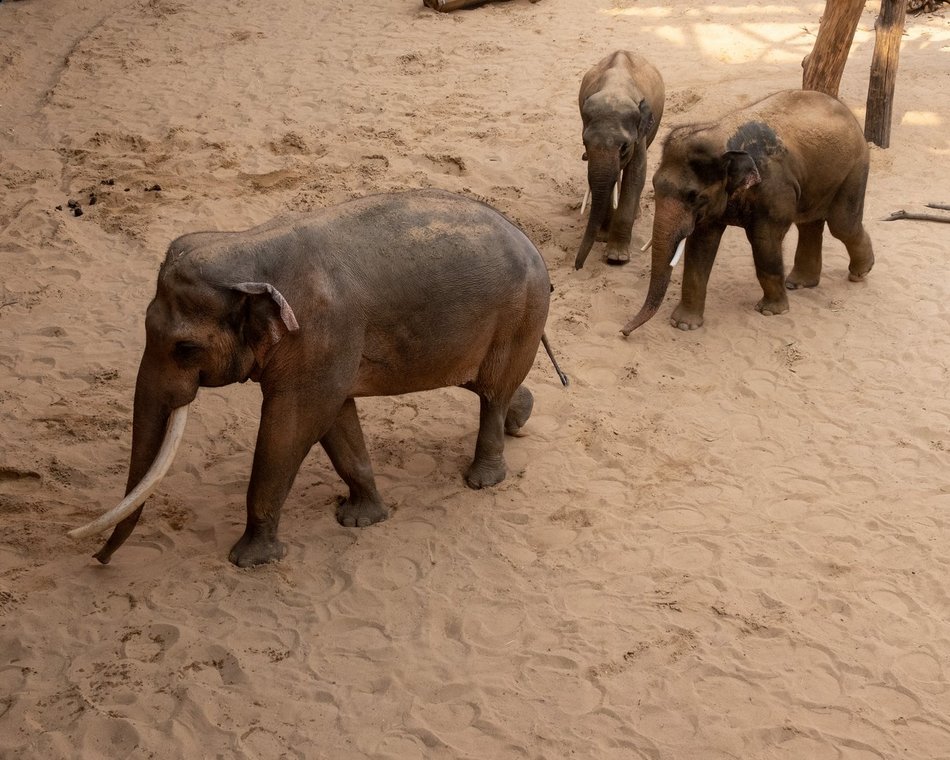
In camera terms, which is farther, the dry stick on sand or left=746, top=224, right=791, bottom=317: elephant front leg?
the dry stick on sand

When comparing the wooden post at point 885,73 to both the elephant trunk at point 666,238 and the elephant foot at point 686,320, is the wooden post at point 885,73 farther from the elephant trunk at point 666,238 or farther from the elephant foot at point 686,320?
the elephant trunk at point 666,238

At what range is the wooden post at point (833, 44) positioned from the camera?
32.9 ft

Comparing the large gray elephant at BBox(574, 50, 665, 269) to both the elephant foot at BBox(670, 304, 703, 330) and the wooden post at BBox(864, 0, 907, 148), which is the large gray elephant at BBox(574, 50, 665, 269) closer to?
the elephant foot at BBox(670, 304, 703, 330)

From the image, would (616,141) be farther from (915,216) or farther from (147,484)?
(147,484)

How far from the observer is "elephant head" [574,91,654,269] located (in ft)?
25.3

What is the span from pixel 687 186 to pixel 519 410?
6.59ft

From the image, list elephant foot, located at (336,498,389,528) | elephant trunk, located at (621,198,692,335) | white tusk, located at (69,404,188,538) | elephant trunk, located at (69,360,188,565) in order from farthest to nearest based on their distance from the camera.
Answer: elephant trunk, located at (621,198,692,335) < elephant foot, located at (336,498,389,528) < elephant trunk, located at (69,360,188,565) < white tusk, located at (69,404,188,538)

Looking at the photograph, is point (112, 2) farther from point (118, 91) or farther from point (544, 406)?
point (544, 406)

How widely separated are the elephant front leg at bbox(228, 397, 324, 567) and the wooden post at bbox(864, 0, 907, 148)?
7.91 meters

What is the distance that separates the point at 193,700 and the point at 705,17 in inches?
462

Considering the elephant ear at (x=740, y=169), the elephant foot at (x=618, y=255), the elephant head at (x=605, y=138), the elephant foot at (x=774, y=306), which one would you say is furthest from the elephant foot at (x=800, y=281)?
the elephant head at (x=605, y=138)

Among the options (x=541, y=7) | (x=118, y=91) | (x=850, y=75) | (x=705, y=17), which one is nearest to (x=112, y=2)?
(x=118, y=91)

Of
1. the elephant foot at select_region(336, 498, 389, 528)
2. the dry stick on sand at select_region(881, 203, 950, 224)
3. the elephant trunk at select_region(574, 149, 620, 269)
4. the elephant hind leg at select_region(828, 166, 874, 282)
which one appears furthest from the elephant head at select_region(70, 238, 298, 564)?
the dry stick on sand at select_region(881, 203, 950, 224)

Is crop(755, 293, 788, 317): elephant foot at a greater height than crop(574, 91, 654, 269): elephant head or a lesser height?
lesser
